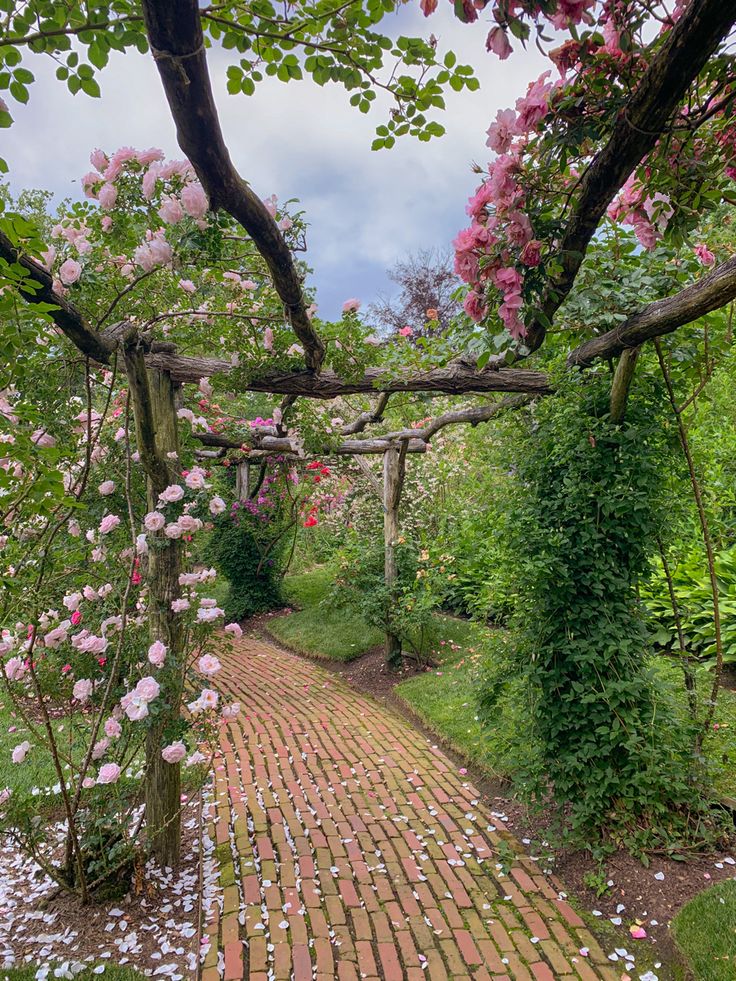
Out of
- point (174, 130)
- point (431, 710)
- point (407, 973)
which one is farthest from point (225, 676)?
point (174, 130)

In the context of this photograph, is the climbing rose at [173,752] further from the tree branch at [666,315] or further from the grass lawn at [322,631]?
the grass lawn at [322,631]

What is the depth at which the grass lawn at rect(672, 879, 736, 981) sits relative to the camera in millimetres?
2072

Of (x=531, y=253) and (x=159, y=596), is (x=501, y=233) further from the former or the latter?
(x=159, y=596)

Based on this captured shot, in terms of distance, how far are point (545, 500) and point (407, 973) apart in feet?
6.57

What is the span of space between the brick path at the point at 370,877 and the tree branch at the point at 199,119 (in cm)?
261

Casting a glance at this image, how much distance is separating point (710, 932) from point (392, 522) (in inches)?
164

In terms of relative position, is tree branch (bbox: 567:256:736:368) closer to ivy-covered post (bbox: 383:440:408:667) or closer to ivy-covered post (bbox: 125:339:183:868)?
ivy-covered post (bbox: 125:339:183:868)

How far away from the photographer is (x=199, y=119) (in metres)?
1.59

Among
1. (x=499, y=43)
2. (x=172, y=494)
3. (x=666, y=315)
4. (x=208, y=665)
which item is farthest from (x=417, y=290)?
(x=499, y=43)

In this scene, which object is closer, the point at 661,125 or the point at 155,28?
the point at 155,28

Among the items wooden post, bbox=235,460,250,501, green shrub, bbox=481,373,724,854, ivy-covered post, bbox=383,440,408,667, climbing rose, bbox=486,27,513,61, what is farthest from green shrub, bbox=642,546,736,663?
wooden post, bbox=235,460,250,501

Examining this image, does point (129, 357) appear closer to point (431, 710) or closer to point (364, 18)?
point (364, 18)

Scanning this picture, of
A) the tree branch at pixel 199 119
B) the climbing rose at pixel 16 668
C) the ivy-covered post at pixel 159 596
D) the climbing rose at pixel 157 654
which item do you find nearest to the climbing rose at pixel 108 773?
the ivy-covered post at pixel 159 596

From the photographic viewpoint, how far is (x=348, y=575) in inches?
261
